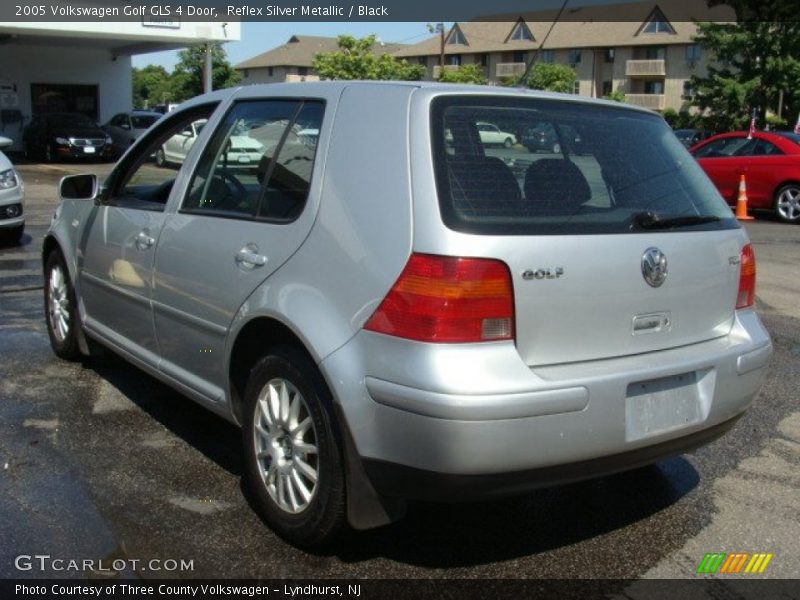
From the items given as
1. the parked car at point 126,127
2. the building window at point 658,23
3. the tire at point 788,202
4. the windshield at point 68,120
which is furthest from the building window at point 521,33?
the tire at point 788,202

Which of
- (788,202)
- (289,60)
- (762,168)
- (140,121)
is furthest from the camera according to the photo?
(289,60)

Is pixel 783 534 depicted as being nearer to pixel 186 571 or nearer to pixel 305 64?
pixel 186 571

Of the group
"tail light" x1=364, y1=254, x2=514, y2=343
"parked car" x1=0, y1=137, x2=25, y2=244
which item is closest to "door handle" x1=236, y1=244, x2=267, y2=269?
"tail light" x1=364, y1=254, x2=514, y2=343

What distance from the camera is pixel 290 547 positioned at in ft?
10.9

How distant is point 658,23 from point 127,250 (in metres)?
67.4

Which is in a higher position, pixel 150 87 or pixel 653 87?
pixel 150 87

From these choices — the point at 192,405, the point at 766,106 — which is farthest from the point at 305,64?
the point at 192,405

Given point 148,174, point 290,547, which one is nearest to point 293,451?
point 290,547

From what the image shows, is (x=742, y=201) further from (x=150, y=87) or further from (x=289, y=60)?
(x=150, y=87)

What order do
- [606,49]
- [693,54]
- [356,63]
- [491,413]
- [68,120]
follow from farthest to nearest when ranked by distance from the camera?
1. [606,49]
2. [693,54]
3. [356,63]
4. [68,120]
5. [491,413]

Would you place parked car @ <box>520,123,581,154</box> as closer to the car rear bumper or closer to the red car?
the car rear bumper

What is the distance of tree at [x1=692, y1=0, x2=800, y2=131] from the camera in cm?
3619

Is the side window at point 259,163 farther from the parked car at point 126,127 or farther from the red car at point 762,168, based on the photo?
the parked car at point 126,127

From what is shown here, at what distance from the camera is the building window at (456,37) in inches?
3051
